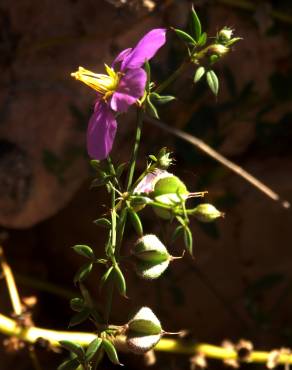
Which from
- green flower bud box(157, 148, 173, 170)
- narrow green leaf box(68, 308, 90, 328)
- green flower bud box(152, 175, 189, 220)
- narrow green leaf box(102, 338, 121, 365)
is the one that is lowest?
narrow green leaf box(102, 338, 121, 365)

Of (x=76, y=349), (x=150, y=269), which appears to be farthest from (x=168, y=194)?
(x=76, y=349)

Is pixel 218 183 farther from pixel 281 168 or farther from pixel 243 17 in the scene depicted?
pixel 243 17

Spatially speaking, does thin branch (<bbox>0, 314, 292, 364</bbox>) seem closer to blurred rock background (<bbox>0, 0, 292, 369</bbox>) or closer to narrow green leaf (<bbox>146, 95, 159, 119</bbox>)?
blurred rock background (<bbox>0, 0, 292, 369</bbox>)

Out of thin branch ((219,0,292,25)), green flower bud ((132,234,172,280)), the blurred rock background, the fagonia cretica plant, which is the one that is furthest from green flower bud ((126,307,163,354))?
thin branch ((219,0,292,25))

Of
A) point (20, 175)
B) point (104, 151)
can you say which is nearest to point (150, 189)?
point (104, 151)

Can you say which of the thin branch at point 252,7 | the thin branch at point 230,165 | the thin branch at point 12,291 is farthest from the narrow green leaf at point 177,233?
the thin branch at point 252,7

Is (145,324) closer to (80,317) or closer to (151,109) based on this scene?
(80,317)

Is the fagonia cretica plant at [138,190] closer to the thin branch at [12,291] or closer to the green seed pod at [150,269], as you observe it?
the green seed pod at [150,269]
